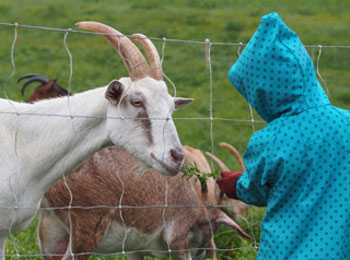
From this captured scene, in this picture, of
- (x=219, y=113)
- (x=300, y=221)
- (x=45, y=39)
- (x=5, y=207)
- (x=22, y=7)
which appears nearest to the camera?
(x=300, y=221)

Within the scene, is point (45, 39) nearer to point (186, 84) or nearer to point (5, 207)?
point (186, 84)

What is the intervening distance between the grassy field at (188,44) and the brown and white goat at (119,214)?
3.38 m

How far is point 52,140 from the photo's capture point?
3.59 m

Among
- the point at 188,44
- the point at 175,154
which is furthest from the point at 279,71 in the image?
the point at 188,44

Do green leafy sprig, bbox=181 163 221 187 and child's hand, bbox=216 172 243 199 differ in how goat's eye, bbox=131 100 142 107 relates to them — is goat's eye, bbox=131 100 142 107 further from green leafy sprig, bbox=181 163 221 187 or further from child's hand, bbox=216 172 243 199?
child's hand, bbox=216 172 243 199

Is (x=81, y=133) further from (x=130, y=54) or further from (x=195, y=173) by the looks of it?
(x=195, y=173)

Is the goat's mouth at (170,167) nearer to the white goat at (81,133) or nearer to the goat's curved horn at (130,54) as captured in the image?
the white goat at (81,133)

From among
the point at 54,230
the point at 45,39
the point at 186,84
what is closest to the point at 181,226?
the point at 54,230

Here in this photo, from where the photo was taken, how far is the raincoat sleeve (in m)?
2.59

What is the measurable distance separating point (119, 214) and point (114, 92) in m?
1.66

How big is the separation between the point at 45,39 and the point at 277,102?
45.5 ft

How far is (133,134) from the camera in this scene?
140 inches

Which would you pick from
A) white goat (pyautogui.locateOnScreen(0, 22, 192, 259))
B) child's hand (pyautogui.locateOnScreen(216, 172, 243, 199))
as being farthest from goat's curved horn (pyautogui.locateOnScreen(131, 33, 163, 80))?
child's hand (pyautogui.locateOnScreen(216, 172, 243, 199))

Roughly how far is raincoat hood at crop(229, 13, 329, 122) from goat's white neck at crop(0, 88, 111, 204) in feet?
4.26
